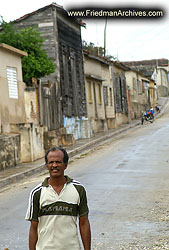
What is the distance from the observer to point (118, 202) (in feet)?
34.1

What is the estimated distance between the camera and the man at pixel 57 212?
394 cm

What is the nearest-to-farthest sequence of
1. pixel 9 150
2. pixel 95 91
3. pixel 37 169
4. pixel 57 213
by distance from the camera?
1. pixel 57 213
2. pixel 37 169
3. pixel 9 150
4. pixel 95 91

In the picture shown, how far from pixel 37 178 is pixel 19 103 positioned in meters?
6.40

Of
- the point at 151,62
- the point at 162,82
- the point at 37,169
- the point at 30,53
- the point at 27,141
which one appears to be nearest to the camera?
the point at 37,169

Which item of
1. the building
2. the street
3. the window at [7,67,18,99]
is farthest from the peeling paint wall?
the street

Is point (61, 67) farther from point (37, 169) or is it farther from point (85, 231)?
point (85, 231)

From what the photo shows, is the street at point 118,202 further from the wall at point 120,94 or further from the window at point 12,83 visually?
the wall at point 120,94

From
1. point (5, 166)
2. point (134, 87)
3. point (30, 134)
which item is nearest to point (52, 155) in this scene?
point (5, 166)

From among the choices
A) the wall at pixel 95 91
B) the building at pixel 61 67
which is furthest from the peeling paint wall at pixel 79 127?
the wall at pixel 95 91

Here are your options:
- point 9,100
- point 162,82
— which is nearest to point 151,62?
point 162,82

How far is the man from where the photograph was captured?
3.94 meters

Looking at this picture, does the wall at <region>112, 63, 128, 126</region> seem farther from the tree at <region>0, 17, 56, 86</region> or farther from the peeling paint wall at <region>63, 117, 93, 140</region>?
the tree at <region>0, 17, 56, 86</region>

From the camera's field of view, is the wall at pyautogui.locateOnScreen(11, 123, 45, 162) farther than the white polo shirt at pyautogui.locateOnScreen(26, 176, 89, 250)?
Yes

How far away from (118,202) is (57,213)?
6.53 m
